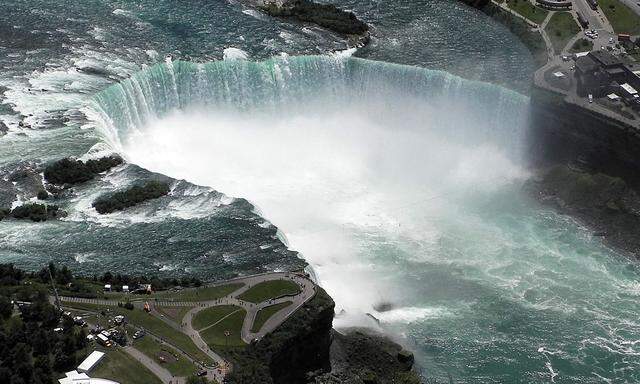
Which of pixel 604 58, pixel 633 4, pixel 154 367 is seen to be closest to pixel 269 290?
pixel 154 367

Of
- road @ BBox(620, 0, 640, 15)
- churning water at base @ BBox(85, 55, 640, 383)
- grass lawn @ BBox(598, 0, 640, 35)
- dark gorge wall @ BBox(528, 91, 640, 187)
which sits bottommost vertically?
churning water at base @ BBox(85, 55, 640, 383)

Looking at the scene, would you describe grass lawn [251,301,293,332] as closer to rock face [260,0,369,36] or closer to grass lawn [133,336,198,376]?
grass lawn [133,336,198,376]

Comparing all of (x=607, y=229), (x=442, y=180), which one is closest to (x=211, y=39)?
(x=442, y=180)

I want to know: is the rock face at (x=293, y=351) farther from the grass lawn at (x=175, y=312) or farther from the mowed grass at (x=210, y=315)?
the grass lawn at (x=175, y=312)

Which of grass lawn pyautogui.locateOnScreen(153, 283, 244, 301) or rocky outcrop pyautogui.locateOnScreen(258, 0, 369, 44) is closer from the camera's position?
grass lawn pyautogui.locateOnScreen(153, 283, 244, 301)

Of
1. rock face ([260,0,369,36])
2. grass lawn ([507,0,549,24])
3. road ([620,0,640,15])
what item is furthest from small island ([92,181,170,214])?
road ([620,0,640,15])

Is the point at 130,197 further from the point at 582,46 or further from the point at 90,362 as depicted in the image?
the point at 582,46

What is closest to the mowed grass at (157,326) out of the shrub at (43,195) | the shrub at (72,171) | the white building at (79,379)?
the white building at (79,379)
